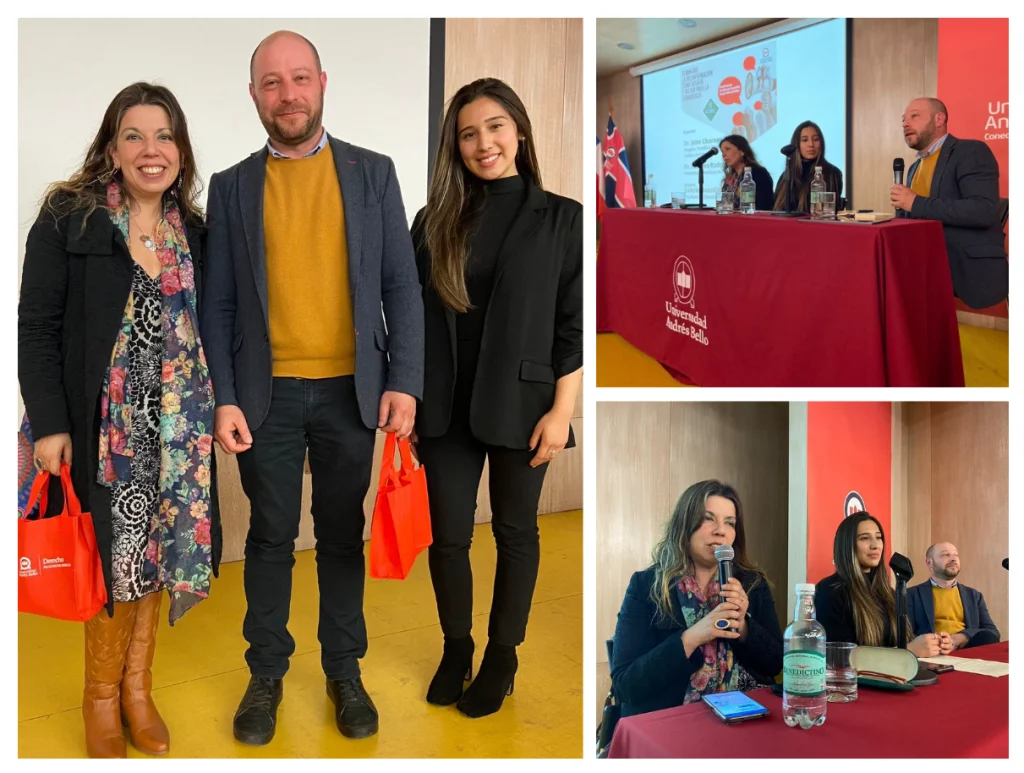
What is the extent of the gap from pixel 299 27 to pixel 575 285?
2.09 metres

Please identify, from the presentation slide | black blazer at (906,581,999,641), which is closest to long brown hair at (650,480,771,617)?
black blazer at (906,581,999,641)

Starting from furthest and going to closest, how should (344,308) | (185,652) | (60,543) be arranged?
(185,652) < (344,308) < (60,543)

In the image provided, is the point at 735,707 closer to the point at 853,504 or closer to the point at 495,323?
the point at 853,504

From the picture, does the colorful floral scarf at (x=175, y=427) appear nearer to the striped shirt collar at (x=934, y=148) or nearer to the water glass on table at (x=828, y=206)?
the water glass on table at (x=828, y=206)

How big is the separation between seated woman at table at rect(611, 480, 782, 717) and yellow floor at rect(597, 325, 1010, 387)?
89 centimetres

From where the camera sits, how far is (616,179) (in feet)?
14.9

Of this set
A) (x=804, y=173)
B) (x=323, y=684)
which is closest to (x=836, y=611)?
(x=323, y=684)

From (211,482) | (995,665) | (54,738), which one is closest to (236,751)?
(54,738)

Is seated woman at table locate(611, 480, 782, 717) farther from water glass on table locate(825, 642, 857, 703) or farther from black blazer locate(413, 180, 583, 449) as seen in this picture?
black blazer locate(413, 180, 583, 449)

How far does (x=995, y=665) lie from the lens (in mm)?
2072

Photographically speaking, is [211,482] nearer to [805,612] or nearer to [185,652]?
[185,652]

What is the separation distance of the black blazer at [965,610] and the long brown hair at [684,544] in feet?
1.39

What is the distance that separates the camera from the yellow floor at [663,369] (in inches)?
106

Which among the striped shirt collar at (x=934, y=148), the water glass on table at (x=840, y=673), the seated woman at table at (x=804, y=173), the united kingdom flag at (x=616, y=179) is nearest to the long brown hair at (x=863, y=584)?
the water glass on table at (x=840, y=673)
